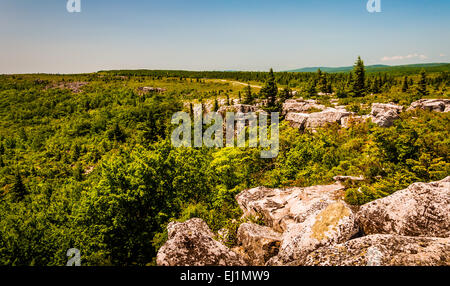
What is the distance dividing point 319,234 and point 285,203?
4862 millimetres

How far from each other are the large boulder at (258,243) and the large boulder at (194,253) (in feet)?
3.13

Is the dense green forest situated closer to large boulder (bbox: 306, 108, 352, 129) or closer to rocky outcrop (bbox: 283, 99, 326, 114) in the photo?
large boulder (bbox: 306, 108, 352, 129)

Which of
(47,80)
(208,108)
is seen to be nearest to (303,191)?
(208,108)

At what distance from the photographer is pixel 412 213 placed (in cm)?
707

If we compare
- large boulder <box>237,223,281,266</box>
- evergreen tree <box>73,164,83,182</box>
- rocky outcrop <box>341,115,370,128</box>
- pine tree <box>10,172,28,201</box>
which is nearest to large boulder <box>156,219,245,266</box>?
large boulder <box>237,223,281,266</box>

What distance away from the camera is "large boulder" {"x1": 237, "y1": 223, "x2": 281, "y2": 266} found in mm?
8188

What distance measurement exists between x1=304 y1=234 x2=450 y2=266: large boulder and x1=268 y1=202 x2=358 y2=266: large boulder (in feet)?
2.69

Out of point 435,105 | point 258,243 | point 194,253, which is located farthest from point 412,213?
point 435,105

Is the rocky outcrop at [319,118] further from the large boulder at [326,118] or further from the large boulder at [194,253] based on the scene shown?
the large boulder at [194,253]

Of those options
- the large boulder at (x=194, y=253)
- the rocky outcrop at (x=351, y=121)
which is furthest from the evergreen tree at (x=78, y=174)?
the large boulder at (x=194, y=253)

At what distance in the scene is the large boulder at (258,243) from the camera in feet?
26.9

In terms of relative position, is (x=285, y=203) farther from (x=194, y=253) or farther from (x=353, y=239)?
(x=194, y=253)
